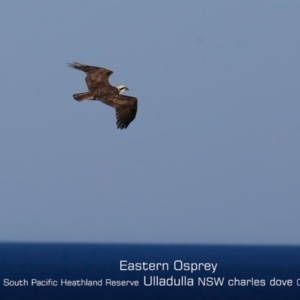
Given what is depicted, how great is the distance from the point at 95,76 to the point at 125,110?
0.29 m

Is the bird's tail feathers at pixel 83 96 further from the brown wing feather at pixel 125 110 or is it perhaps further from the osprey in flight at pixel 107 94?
the brown wing feather at pixel 125 110

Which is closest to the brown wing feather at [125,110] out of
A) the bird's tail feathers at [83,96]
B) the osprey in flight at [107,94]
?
the osprey in flight at [107,94]

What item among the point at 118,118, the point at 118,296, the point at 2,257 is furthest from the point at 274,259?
the point at 118,118

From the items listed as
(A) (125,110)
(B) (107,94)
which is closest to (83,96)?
(B) (107,94)

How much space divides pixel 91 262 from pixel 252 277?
1395mm

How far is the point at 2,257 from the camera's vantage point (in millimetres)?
10797

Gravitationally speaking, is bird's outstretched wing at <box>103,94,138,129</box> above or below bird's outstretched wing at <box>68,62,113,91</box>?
below

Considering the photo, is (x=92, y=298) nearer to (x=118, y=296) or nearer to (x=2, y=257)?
(x=118, y=296)

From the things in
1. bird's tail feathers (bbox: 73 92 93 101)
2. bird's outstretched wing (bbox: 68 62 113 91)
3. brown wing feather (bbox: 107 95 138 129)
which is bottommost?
brown wing feather (bbox: 107 95 138 129)

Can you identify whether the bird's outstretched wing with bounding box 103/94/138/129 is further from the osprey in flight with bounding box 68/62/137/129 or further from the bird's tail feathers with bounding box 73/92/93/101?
the bird's tail feathers with bounding box 73/92/93/101

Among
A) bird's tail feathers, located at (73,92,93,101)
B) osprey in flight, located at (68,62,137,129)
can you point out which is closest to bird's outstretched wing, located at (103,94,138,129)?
osprey in flight, located at (68,62,137,129)

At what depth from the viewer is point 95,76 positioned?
7.70 m

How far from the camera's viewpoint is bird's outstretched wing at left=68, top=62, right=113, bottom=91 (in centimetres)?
767

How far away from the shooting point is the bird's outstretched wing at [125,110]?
757cm
